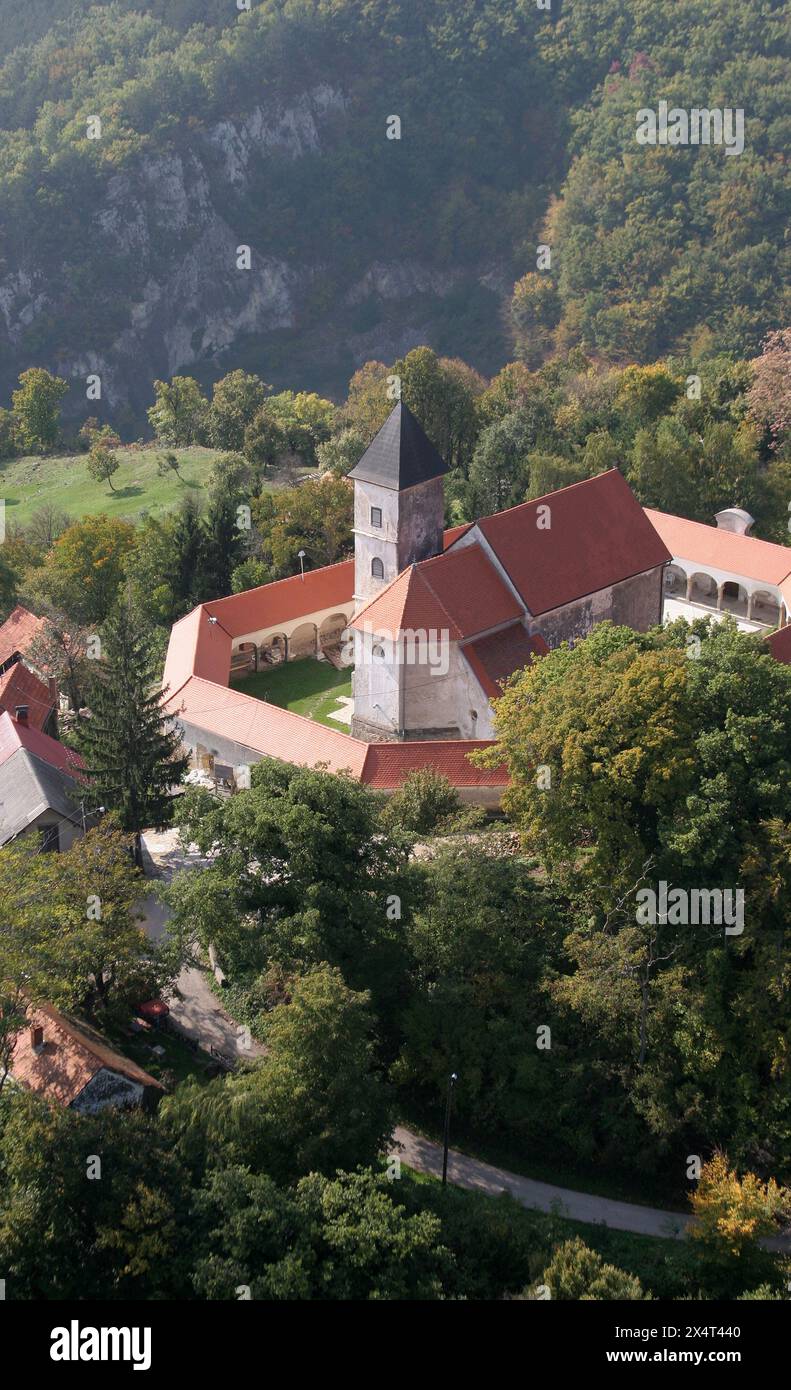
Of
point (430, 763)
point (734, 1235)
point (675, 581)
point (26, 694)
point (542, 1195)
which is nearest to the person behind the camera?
point (734, 1235)

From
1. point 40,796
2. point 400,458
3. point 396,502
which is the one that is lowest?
point 40,796

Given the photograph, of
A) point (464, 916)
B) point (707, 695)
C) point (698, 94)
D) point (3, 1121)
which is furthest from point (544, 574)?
point (698, 94)

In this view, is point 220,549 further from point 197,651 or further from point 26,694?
point 26,694

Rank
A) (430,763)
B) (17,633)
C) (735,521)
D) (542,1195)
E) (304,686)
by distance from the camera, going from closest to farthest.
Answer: (542,1195) → (430,763) → (304,686) → (17,633) → (735,521)

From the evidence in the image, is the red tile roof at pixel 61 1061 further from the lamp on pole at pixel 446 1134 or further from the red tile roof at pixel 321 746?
the red tile roof at pixel 321 746

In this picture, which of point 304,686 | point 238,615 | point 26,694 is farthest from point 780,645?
point 26,694

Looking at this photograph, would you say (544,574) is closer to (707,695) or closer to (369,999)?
(707,695)

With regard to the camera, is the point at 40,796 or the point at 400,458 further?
the point at 400,458

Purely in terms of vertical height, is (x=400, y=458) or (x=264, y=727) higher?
(x=400, y=458)
